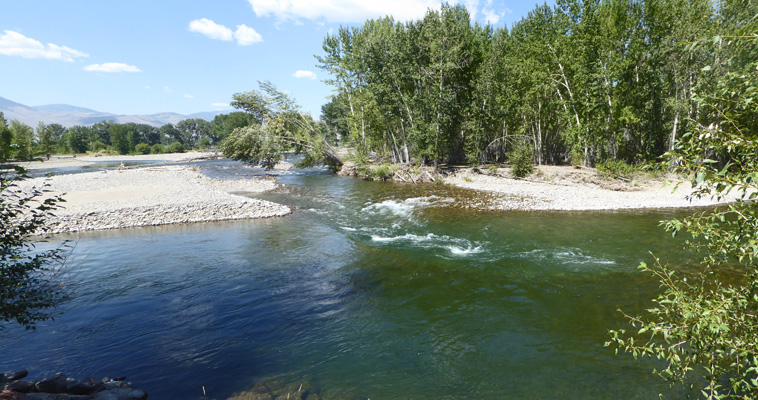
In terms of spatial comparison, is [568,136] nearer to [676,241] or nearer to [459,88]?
[459,88]

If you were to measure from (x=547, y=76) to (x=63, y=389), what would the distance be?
37.7 m

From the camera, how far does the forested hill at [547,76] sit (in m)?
27.7

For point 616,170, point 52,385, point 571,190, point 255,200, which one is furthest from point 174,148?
point 52,385

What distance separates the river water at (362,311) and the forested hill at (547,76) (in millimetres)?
15172

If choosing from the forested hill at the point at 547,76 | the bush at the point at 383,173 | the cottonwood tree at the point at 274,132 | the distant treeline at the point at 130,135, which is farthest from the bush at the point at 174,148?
the bush at the point at 383,173

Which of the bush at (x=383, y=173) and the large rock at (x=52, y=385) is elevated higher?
the bush at (x=383, y=173)

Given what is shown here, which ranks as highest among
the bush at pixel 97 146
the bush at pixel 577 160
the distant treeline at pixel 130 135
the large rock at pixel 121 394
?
the distant treeline at pixel 130 135

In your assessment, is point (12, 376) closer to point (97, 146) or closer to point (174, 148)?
point (174, 148)

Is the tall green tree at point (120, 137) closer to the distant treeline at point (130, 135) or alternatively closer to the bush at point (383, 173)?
the distant treeline at point (130, 135)

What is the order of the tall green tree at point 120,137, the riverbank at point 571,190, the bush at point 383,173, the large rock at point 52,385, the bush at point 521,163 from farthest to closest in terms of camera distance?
the tall green tree at point 120,137, the bush at point 383,173, the bush at point 521,163, the riverbank at point 571,190, the large rock at point 52,385

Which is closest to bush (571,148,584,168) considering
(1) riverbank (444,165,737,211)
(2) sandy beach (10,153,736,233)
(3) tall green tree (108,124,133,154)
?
(1) riverbank (444,165,737,211)

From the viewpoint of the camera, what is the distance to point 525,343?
8.62 m

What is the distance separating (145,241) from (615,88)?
36.0 m

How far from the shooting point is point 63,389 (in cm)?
623
